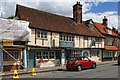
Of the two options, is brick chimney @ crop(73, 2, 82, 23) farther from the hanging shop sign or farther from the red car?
the hanging shop sign

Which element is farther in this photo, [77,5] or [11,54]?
[77,5]

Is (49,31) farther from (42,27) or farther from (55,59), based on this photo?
(55,59)

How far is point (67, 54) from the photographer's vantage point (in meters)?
35.6

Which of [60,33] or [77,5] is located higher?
[77,5]

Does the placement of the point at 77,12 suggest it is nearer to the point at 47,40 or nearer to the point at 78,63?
the point at 47,40

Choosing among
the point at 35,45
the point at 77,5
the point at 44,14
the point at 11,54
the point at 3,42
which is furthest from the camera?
the point at 77,5

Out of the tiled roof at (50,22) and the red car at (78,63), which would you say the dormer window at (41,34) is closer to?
the tiled roof at (50,22)

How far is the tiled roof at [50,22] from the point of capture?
30.9m

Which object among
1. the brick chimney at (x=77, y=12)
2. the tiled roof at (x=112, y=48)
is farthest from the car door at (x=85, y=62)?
the tiled roof at (x=112, y=48)

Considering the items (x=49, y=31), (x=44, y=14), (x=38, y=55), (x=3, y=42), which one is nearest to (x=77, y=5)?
(x=44, y=14)

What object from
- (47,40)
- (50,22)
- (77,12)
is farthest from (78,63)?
(77,12)

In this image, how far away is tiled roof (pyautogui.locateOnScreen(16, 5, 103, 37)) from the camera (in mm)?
30859

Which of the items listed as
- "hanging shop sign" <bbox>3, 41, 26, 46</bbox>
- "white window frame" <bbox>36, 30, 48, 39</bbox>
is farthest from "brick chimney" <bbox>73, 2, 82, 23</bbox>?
"hanging shop sign" <bbox>3, 41, 26, 46</bbox>

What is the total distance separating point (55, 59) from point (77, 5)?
11.8 metres
